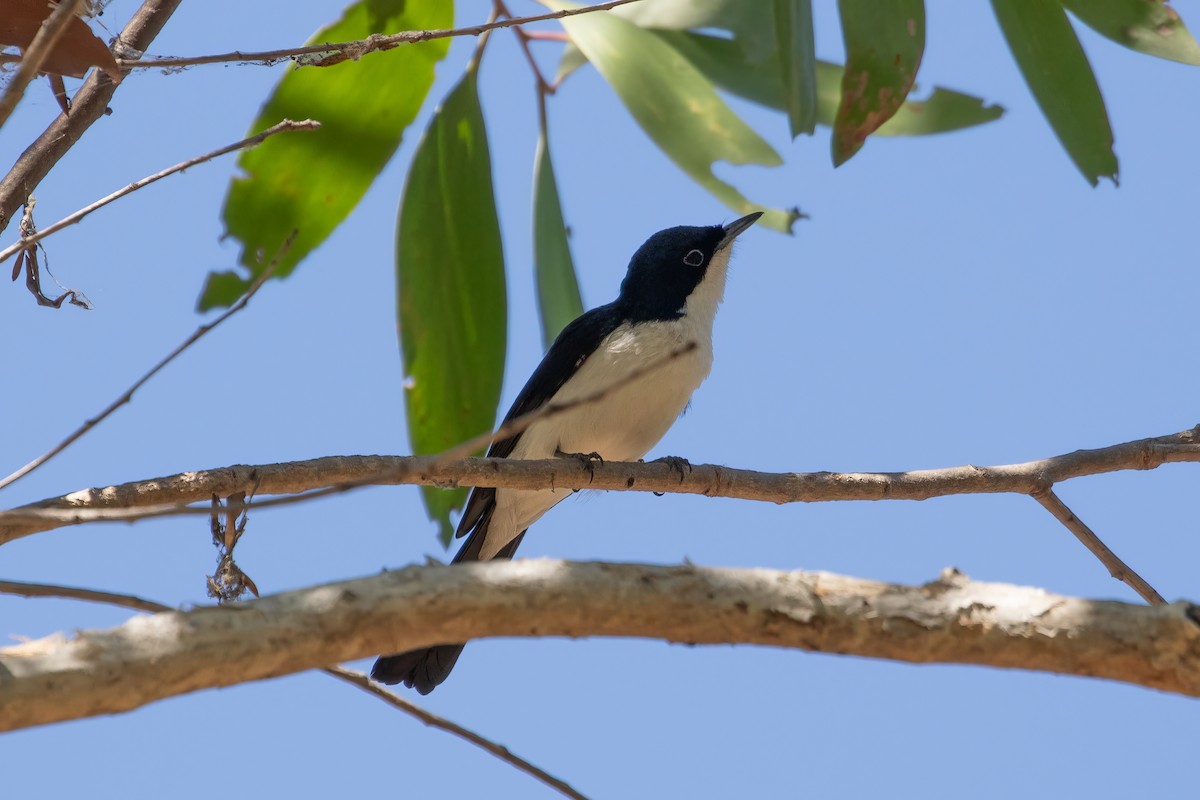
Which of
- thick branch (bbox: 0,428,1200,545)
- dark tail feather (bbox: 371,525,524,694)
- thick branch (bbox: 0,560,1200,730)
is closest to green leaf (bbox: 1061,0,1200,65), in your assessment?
thick branch (bbox: 0,428,1200,545)

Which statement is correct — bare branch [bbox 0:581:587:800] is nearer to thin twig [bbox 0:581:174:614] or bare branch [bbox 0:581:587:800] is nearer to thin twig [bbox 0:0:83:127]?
thin twig [bbox 0:581:174:614]

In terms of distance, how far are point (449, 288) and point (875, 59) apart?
226 centimetres

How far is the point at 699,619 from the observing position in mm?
Result: 1776

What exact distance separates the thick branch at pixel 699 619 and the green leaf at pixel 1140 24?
2.72m

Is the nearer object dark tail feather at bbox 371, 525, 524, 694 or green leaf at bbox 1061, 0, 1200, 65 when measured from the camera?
green leaf at bbox 1061, 0, 1200, 65

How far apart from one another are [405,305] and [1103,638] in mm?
3751

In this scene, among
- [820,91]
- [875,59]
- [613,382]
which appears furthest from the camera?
[820,91]

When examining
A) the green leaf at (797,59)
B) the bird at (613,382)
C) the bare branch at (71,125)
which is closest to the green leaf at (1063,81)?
the green leaf at (797,59)

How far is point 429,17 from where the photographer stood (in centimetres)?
458

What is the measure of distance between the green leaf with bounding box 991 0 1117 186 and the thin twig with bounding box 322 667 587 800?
8.61 feet

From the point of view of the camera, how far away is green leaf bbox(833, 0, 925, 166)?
11.2 feet

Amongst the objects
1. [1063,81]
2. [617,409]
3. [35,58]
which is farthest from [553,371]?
[35,58]

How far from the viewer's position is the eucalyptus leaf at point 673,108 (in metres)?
4.84

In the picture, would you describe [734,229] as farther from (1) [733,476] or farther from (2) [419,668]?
(2) [419,668]
